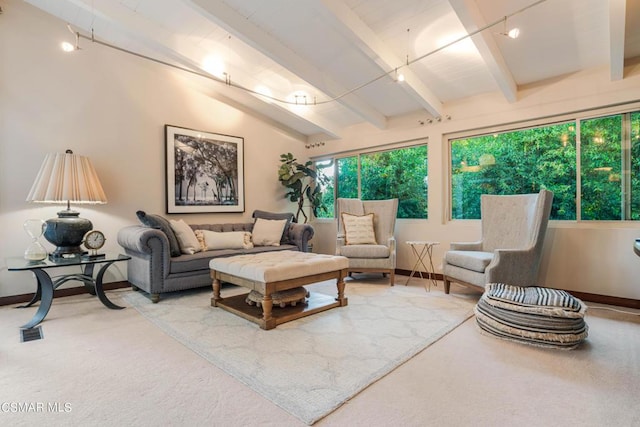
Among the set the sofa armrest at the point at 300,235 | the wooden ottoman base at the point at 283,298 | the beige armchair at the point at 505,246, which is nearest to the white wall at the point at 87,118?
the sofa armrest at the point at 300,235

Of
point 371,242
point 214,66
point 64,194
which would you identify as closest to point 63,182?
point 64,194

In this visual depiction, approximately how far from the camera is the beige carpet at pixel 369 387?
1.49 meters

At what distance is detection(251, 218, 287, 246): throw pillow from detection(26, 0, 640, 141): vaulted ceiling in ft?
5.86

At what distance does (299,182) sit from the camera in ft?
18.7

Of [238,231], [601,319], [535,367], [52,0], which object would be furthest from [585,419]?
[52,0]

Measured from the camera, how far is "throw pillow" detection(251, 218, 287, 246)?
15.2 feet

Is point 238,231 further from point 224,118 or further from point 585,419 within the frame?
point 585,419

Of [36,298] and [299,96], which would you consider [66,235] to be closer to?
[36,298]

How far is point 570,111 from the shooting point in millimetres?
3512

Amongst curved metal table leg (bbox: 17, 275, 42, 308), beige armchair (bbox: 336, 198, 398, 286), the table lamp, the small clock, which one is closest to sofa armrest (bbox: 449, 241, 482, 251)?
beige armchair (bbox: 336, 198, 398, 286)

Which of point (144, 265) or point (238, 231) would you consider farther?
point (238, 231)

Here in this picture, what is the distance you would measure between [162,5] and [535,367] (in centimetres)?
443

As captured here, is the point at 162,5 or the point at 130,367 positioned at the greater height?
the point at 162,5

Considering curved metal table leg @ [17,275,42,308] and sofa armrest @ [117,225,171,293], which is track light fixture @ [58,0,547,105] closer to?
sofa armrest @ [117,225,171,293]
